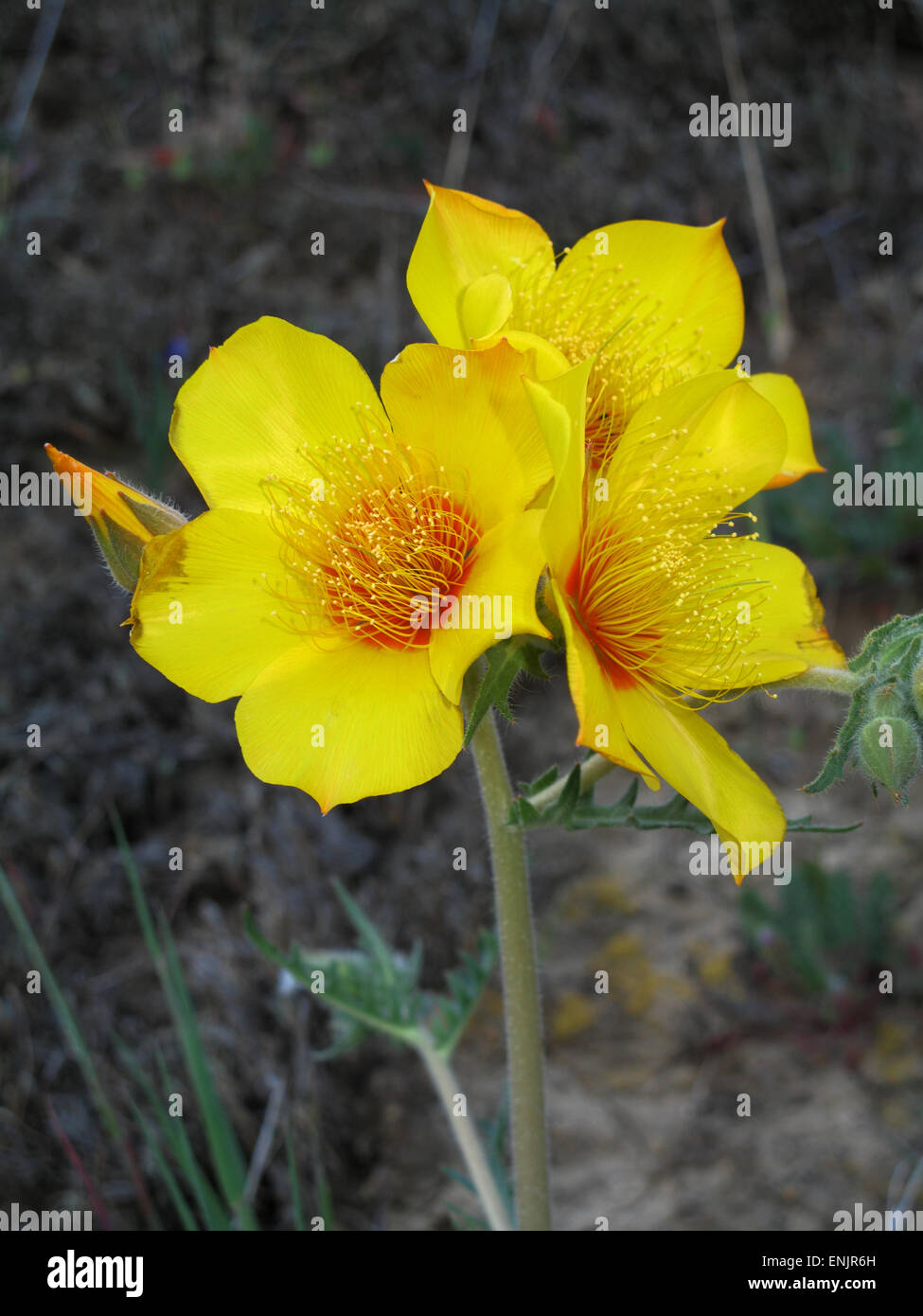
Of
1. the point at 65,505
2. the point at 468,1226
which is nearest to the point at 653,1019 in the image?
the point at 468,1226

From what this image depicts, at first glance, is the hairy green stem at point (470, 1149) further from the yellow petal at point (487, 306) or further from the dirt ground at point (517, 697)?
the yellow petal at point (487, 306)

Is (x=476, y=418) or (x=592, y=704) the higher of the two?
(x=476, y=418)

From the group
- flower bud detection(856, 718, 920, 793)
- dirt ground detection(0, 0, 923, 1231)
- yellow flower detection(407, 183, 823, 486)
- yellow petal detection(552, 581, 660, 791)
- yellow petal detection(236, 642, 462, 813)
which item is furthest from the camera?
dirt ground detection(0, 0, 923, 1231)

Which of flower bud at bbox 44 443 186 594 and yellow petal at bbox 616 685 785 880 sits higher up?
flower bud at bbox 44 443 186 594

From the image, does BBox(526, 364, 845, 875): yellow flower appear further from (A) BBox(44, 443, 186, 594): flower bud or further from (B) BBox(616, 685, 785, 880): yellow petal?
(A) BBox(44, 443, 186, 594): flower bud

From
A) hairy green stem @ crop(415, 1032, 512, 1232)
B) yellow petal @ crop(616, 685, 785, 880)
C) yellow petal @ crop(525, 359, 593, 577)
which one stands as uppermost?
yellow petal @ crop(525, 359, 593, 577)

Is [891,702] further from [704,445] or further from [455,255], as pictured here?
[455,255]

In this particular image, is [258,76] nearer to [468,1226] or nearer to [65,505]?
[65,505]

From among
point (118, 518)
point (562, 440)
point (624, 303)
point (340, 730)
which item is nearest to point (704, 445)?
point (624, 303)

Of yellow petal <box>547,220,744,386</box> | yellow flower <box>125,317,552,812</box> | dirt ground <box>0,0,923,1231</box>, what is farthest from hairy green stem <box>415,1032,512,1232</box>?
yellow petal <box>547,220,744,386</box>
